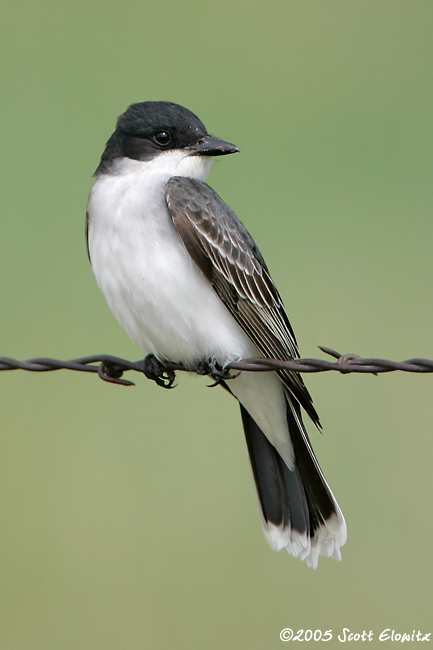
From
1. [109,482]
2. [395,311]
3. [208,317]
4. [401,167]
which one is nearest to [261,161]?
[401,167]

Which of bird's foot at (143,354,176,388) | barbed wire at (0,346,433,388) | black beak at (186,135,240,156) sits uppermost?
black beak at (186,135,240,156)

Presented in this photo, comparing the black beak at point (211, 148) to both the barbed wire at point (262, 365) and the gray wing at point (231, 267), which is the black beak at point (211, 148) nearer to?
the gray wing at point (231, 267)

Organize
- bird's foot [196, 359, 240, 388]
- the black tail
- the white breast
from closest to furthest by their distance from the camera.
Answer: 1. the white breast
2. bird's foot [196, 359, 240, 388]
3. the black tail

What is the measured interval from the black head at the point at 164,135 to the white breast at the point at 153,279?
0.26m

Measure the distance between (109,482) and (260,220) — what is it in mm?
3394

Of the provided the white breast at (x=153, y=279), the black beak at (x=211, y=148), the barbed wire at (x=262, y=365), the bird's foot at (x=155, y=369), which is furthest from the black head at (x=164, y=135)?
the barbed wire at (x=262, y=365)

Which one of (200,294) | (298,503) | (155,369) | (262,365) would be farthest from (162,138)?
(298,503)

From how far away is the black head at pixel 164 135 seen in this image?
5406mm

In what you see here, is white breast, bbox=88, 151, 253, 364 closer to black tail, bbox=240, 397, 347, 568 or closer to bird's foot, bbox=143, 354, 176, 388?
bird's foot, bbox=143, 354, 176, 388

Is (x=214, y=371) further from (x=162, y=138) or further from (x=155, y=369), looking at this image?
(x=162, y=138)

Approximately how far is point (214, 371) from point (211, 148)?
1.37 m

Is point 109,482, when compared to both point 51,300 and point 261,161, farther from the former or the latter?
point 261,161

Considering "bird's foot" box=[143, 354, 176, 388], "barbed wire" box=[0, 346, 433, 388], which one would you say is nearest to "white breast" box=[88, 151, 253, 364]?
"bird's foot" box=[143, 354, 176, 388]

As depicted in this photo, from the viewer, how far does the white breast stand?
4.89 meters
